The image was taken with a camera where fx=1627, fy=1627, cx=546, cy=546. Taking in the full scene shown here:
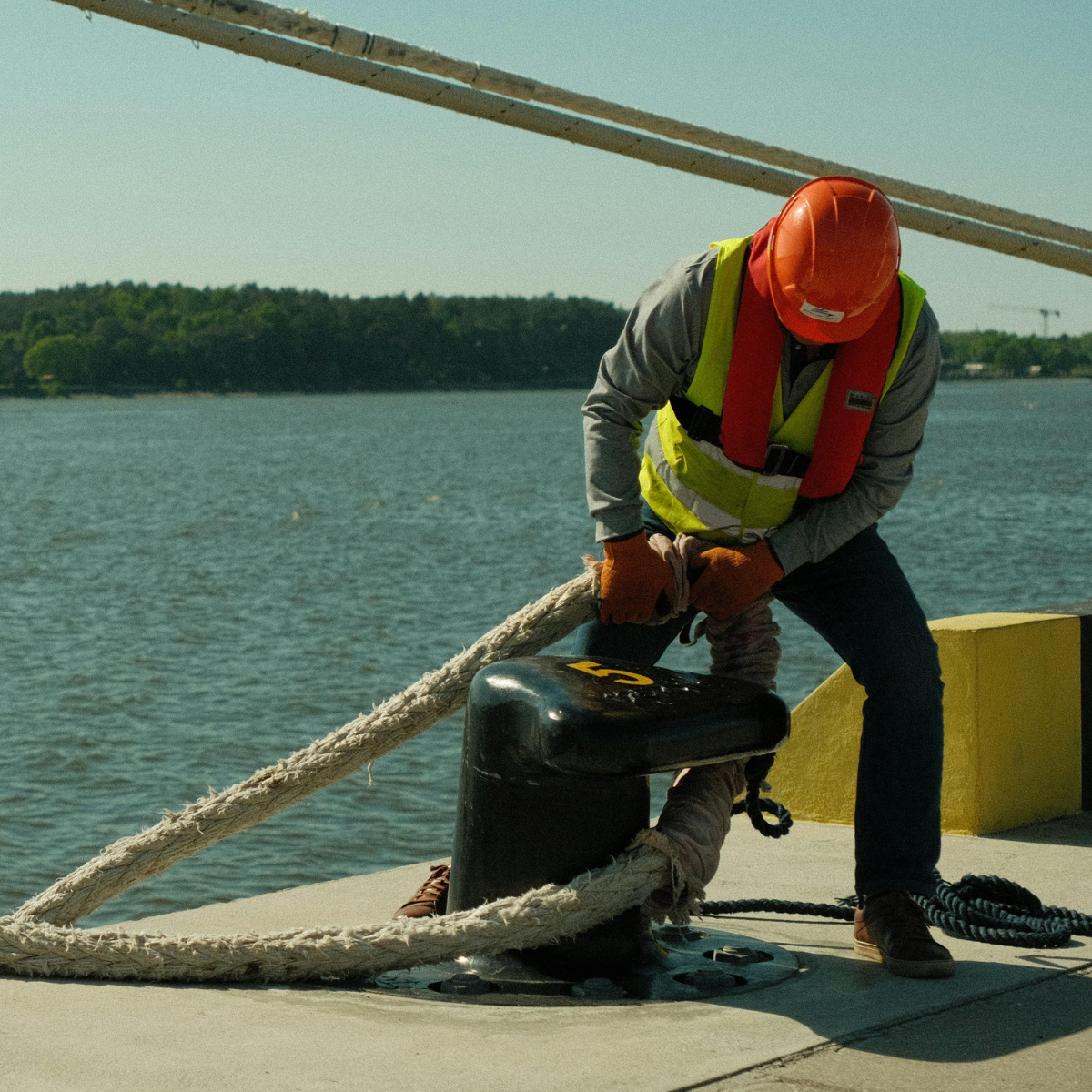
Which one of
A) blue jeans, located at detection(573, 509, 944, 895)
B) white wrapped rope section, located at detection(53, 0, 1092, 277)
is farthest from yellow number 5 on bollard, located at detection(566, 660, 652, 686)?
white wrapped rope section, located at detection(53, 0, 1092, 277)

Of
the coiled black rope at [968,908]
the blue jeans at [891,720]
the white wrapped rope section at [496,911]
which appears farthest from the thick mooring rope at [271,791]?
the blue jeans at [891,720]

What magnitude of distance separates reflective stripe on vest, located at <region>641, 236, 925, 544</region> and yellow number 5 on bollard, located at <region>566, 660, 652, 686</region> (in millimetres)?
525

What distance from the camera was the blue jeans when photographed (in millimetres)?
3852

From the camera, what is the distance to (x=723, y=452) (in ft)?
13.1

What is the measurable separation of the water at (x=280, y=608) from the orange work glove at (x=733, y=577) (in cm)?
499

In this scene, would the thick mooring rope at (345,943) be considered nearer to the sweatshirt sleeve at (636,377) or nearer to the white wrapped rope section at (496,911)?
the white wrapped rope section at (496,911)

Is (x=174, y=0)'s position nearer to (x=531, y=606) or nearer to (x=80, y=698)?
(x=531, y=606)

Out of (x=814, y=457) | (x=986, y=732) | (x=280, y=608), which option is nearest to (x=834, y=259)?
(x=814, y=457)

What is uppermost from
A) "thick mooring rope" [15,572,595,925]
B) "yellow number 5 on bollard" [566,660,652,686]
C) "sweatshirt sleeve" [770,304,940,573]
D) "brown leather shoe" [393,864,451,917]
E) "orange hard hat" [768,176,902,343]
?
"orange hard hat" [768,176,902,343]

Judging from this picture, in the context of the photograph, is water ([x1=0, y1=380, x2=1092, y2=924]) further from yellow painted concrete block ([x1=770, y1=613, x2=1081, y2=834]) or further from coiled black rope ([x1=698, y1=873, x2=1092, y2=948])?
coiled black rope ([x1=698, y1=873, x2=1092, y2=948])

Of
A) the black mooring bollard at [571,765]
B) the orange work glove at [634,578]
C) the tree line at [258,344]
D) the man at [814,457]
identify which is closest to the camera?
the black mooring bollard at [571,765]

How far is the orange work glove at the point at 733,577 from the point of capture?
3.90m

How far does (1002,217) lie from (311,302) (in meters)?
155

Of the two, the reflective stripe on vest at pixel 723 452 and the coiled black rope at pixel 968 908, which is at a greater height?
the reflective stripe on vest at pixel 723 452
